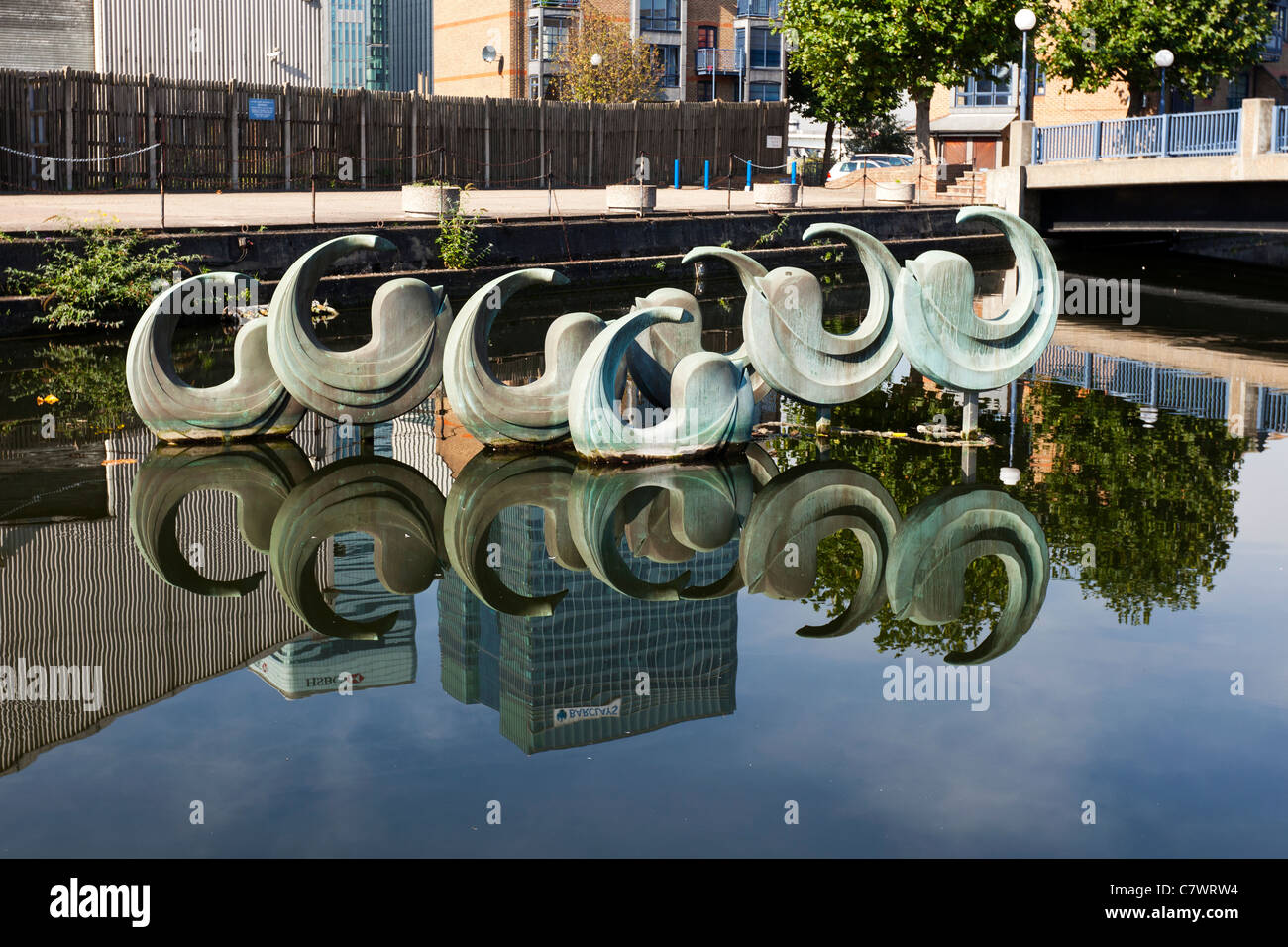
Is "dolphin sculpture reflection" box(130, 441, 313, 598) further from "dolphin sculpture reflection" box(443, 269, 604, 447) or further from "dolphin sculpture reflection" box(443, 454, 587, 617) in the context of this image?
"dolphin sculpture reflection" box(443, 269, 604, 447)

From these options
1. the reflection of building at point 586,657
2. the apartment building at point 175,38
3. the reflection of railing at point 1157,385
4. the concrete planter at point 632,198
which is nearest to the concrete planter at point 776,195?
the concrete planter at point 632,198

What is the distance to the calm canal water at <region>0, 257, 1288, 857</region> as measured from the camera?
25.7 feet

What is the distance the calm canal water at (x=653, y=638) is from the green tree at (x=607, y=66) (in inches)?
1781

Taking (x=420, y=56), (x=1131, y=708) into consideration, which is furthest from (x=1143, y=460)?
(x=420, y=56)

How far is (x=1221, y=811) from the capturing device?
789 cm

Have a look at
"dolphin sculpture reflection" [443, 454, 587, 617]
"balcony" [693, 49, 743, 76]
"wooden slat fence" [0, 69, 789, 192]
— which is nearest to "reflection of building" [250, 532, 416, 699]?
"dolphin sculpture reflection" [443, 454, 587, 617]

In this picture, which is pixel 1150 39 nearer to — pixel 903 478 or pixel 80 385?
pixel 903 478

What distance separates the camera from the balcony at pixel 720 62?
237 ft

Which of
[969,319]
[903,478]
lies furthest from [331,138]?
[903,478]

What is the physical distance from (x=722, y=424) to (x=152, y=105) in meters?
25.5

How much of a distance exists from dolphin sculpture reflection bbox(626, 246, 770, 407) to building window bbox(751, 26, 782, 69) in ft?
193

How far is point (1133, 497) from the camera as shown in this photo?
14.8 m

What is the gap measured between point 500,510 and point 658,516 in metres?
1.41

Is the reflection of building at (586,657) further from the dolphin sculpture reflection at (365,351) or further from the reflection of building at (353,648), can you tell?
the dolphin sculpture reflection at (365,351)
